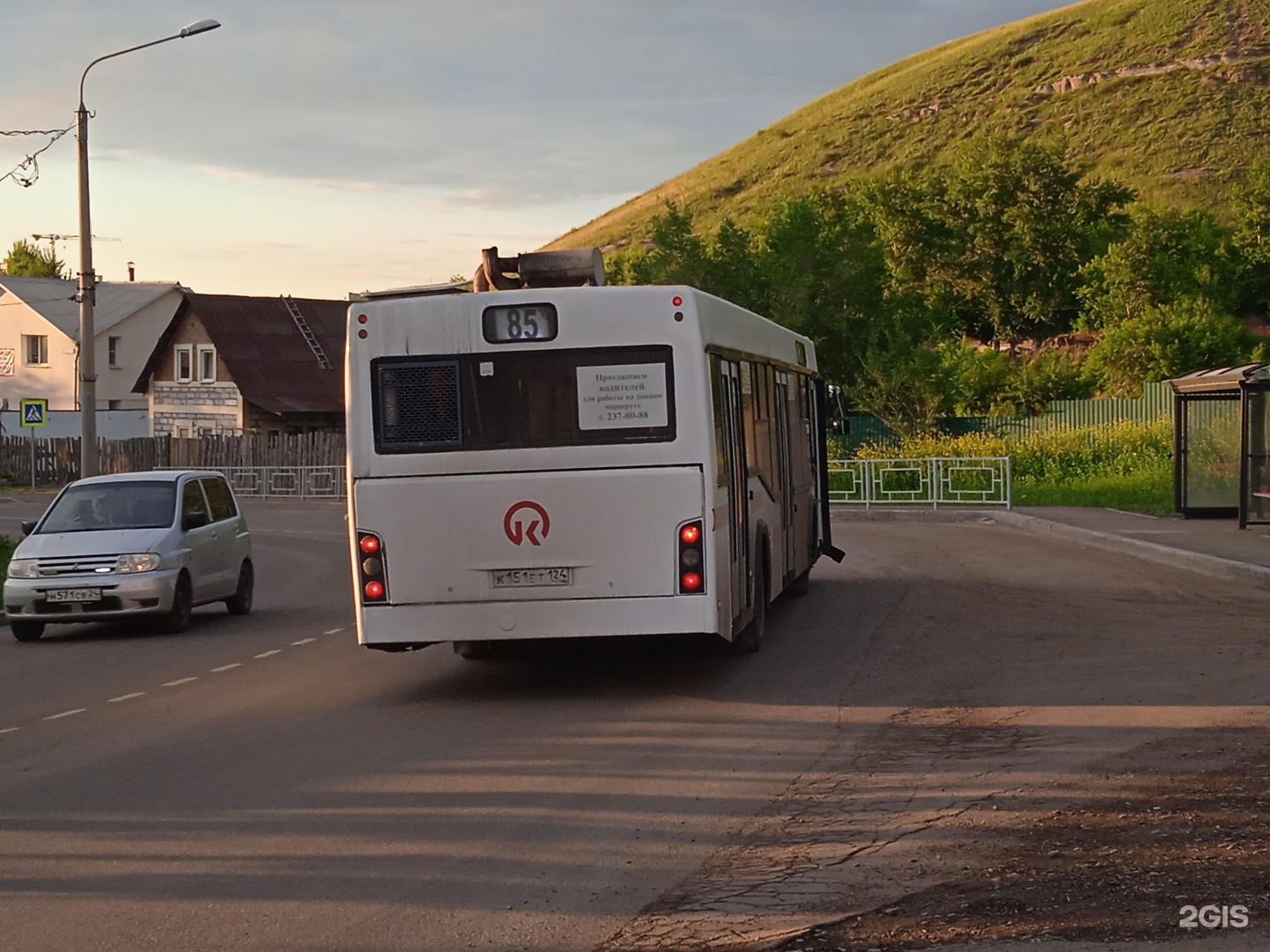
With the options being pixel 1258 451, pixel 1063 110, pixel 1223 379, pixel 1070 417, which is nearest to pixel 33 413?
pixel 1070 417

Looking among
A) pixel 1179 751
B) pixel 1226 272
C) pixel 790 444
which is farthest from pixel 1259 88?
pixel 1179 751

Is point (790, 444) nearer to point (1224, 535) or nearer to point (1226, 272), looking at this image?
point (1224, 535)

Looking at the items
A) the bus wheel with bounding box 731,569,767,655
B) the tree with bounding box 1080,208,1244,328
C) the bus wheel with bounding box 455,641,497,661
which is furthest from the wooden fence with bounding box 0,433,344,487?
the bus wheel with bounding box 731,569,767,655

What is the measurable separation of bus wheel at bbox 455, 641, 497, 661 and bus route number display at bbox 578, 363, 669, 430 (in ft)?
9.61

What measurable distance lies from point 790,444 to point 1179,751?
8770 millimetres

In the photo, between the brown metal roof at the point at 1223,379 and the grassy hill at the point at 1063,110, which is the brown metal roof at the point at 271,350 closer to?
the grassy hill at the point at 1063,110

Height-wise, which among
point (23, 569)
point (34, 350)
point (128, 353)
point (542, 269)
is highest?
point (34, 350)

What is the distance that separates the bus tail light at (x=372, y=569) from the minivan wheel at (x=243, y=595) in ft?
28.4

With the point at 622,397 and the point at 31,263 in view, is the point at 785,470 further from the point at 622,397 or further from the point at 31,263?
the point at 31,263

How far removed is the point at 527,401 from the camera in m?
12.0

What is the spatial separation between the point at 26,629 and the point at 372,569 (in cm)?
765

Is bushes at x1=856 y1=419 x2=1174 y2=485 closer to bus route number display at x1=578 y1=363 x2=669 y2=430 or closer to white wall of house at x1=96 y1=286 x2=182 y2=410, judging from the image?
bus route number display at x1=578 y1=363 x2=669 y2=430

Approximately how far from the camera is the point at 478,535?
1197 cm

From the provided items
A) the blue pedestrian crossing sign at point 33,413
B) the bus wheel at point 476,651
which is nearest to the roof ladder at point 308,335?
the blue pedestrian crossing sign at point 33,413
